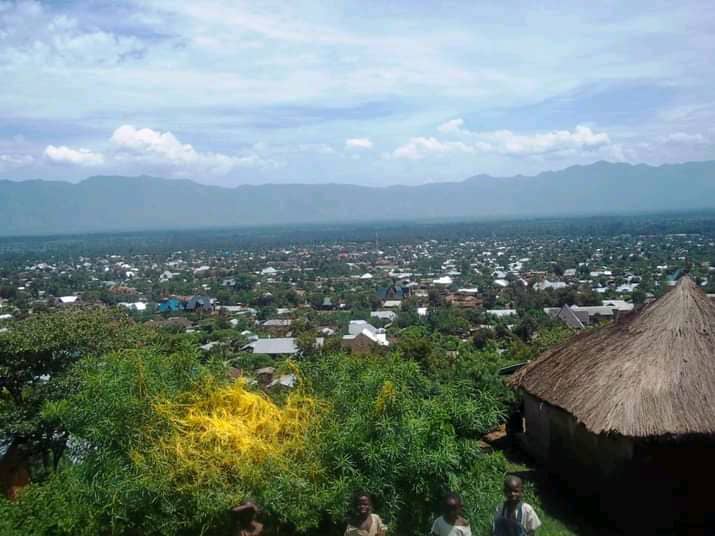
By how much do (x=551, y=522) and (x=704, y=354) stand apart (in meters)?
2.70

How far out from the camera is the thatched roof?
263 inches

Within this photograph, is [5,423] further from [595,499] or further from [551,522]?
[595,499]

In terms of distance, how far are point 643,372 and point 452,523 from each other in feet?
13.2

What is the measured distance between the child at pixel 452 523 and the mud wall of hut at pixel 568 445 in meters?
3.13

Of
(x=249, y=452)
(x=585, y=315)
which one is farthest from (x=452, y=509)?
(x=585, y=315)

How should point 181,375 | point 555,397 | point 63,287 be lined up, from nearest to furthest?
1. point 181,375
2. point 555,397
3. point 63,287

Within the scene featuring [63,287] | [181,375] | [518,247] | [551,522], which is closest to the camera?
[181,375]

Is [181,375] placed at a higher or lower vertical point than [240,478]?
higher

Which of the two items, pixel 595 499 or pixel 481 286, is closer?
pixel 595 499

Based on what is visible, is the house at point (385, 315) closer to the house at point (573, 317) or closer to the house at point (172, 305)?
the house at point (573, 317)

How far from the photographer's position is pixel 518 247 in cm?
9494

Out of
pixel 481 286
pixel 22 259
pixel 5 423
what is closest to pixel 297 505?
pixel 5 423

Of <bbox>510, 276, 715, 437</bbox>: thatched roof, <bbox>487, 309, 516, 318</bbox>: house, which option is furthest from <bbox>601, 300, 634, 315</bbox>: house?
<bbox>510, 276, 715, 437</bbox>: thatched roof

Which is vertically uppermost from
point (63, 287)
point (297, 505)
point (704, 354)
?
point (704, 354)
